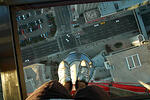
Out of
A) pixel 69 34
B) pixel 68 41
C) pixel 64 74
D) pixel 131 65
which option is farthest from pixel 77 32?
pixel 64 74

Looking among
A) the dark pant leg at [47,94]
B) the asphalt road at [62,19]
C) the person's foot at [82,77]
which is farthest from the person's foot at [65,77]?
the asphalt road at [62,19]

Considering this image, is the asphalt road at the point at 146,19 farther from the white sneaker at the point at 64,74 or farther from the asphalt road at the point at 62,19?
the white sneaker at the point at 64,74

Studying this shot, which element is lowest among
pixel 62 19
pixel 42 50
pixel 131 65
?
pixel 131 65

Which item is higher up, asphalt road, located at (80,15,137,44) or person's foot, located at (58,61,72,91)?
asphalt road, located at (80,15,137,44)

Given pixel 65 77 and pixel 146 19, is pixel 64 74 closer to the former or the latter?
pixel 65 77

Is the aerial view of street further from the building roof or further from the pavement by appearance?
the building roof

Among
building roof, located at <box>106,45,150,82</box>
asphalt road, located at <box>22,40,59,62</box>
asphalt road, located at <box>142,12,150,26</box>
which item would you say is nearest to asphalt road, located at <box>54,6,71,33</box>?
asphalt road, located at <box>22,40,59,62</box>

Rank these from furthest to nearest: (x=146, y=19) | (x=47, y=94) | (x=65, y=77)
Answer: (x=146, y=19) < (x=65, y=77) < (x=47, y=94)

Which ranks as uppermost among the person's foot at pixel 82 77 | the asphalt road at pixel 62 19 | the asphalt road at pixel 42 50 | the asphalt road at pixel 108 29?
the asphalt road at pixel 62 19
